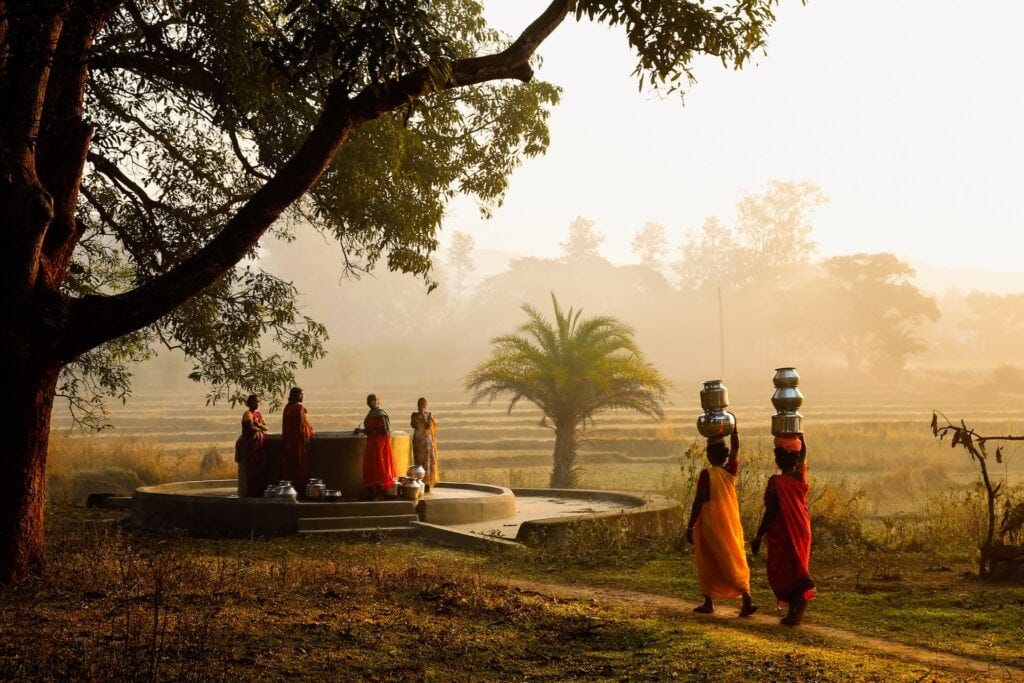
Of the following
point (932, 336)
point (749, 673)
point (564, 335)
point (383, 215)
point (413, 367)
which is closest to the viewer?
point (749, 673)

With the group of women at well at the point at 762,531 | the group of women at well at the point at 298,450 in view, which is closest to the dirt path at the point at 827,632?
the group of women at well at the point at 762,531

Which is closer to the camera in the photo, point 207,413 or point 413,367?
point 207,413

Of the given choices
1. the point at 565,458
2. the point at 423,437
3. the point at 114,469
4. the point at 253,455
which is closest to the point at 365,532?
the point at 253,455

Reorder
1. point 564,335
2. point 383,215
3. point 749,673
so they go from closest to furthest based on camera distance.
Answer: point 749,673, point 383,215, point 564,335

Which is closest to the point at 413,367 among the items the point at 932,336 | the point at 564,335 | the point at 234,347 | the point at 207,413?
the point at 207,413

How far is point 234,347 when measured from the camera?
17562 mm

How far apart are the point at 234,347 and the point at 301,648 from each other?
10.9 m

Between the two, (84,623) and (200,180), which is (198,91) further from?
(84,623)

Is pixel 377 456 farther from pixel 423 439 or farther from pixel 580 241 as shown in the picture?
pixel 580 241

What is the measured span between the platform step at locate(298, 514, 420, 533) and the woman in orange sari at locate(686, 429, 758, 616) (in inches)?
290

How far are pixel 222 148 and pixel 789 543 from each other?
12.1 m

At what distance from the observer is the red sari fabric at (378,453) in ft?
54.1

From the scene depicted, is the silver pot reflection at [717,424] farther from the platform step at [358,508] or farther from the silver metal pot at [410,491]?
the silver metal pot at [410,491]

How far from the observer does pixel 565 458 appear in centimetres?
2652
